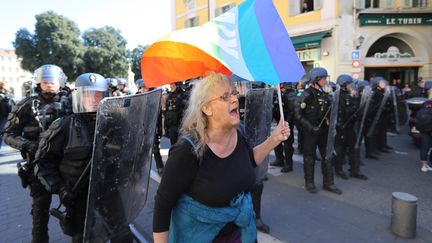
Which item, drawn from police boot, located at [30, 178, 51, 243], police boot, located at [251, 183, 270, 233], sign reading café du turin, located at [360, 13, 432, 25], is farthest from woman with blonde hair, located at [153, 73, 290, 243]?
sign reading café du turin, located at [360, 13, 432, 25]

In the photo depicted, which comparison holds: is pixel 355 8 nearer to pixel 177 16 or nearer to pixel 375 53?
pixel 375 53

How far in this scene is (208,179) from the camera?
1.71 m

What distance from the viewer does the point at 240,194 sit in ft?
5.92

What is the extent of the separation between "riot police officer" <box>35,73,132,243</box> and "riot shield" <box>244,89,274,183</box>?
149 centimetres

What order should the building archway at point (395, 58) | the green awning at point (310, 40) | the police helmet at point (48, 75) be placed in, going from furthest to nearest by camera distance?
the building archway at point (395, 58)
the green awning at point (310, 40)
the police helmet at point (48, 75)

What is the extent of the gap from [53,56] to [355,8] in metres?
28.4

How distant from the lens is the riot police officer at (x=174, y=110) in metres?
5.79

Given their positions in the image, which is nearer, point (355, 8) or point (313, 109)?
point (313, 109)

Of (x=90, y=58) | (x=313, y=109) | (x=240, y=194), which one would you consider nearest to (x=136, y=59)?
(x=90, y=58)

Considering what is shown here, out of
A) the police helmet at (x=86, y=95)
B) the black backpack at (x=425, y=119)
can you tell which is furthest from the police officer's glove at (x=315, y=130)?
the police helmet at (x=86, y=95)

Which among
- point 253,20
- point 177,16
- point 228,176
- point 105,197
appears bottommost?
point 105,197

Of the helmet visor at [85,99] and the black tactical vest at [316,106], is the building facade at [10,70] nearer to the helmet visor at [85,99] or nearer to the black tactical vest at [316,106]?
the black tactical vest at [316,106]

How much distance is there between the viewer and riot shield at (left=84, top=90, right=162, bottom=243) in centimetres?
178

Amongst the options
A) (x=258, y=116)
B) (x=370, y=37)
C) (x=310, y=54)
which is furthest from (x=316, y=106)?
(x=310, y=54)
